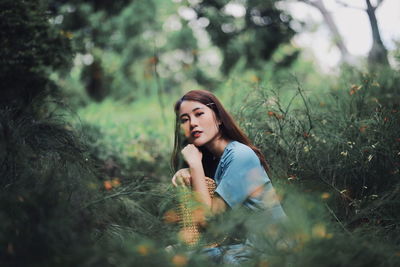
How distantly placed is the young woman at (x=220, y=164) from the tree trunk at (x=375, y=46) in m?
3.99

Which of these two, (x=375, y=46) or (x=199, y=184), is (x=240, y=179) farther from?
(x=375, y=46)

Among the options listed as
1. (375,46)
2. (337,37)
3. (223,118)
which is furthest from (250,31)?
(223,118)

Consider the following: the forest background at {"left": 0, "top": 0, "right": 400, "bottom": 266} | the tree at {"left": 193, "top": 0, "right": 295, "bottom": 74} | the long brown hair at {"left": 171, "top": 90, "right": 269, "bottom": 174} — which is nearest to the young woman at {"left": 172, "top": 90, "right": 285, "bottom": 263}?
the long brown hair at {"left": 171, "top": 90, "right": 269, "bottom": 174}

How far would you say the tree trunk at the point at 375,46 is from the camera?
5.88 meters

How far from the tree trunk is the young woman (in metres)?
3.99

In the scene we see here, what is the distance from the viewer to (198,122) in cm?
285

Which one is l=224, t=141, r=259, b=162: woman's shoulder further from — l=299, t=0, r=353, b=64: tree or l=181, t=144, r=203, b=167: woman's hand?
l=299, t=0, r=353, b=64: tree

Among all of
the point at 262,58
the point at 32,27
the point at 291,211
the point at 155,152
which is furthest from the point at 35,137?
the point at 262,58

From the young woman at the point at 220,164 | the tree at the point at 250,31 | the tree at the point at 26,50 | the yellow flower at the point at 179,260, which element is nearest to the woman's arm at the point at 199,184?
the young woman at the point at 220,164

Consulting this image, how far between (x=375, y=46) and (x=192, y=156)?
5243mm

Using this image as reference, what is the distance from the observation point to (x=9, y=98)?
421 cm

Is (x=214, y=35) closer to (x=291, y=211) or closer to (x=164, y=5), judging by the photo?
(x=164, y=5)

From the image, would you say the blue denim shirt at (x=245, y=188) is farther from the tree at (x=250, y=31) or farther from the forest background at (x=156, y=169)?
the tree at (x=250, y=31)

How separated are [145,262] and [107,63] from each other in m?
13.9
